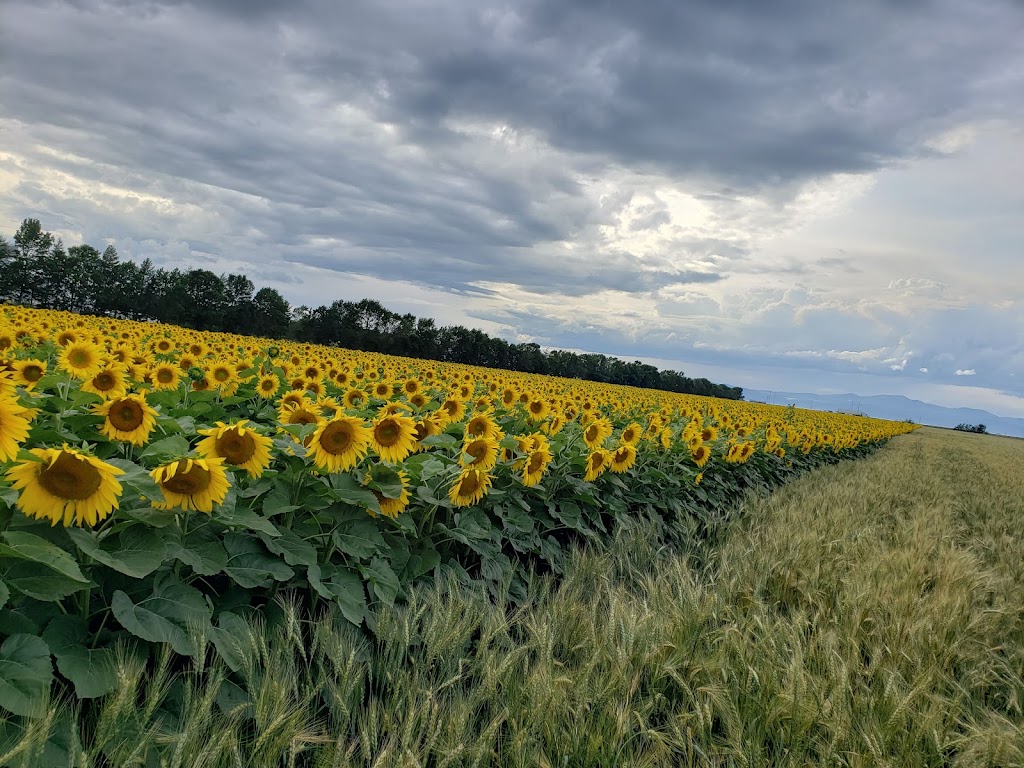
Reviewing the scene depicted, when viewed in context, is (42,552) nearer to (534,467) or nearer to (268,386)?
(534,467)

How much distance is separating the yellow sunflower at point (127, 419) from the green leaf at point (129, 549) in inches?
42.7

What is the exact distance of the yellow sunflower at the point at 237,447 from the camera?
9.14ft

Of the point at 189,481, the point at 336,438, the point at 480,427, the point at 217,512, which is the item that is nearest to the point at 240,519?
the point at 217,512

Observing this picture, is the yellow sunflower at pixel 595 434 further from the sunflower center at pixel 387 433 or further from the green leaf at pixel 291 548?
the green leaf at pixel 291 548

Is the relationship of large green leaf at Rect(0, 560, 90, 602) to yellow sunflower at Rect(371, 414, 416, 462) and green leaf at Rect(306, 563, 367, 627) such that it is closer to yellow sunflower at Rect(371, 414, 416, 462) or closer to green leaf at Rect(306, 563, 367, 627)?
green leaf at Rect(306, 563, 367, 627)

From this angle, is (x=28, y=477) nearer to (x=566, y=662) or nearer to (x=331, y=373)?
(x=566, y=662)

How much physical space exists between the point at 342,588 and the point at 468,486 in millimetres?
1009

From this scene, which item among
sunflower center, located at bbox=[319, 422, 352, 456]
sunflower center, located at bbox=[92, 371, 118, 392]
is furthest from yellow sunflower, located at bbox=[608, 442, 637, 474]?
sunflower center, located at bbox=[92, 371, 118, 392]

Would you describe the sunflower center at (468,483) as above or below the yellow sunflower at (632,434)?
below

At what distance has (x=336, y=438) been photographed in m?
3.13

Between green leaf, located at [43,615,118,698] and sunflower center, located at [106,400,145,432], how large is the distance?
4.42 feet

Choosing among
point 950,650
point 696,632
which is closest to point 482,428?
point 696,632

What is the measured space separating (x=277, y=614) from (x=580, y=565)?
6.65 ft

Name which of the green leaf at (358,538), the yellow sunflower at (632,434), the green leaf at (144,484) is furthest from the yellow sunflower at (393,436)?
the yellow sunflower at (632,434)
